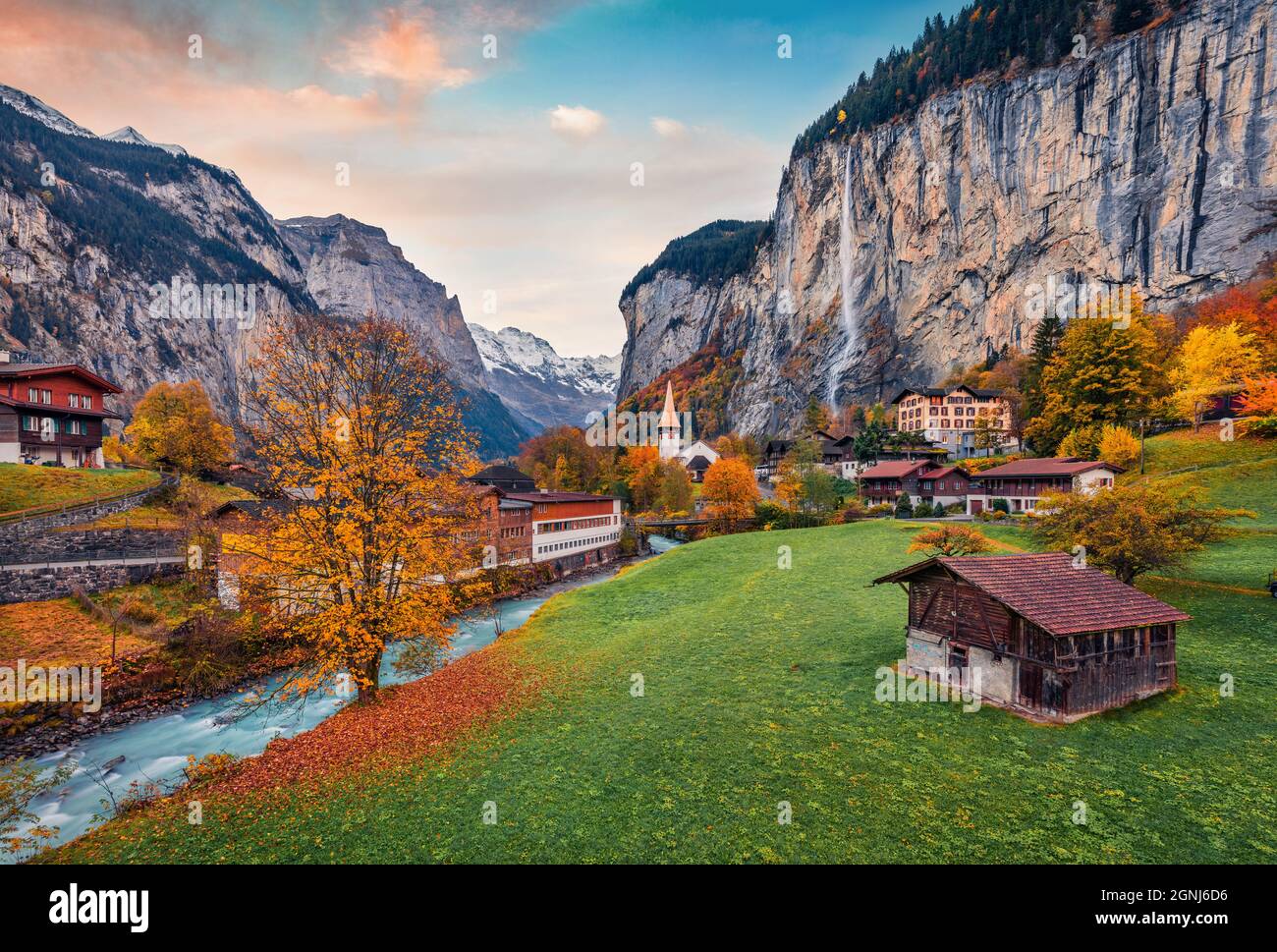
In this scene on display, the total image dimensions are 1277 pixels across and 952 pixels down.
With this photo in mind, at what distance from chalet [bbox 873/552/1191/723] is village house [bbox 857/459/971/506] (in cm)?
4748

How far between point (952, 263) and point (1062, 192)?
68.3 feet

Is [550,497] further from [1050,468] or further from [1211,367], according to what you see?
[1211,367]

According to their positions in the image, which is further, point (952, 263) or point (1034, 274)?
point (952, 263)

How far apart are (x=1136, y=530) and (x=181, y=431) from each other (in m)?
72.9

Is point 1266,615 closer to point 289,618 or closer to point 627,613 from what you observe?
point 627,613

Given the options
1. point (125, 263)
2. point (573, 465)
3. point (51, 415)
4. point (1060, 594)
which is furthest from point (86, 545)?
point (125, 263)

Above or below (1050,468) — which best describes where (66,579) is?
below

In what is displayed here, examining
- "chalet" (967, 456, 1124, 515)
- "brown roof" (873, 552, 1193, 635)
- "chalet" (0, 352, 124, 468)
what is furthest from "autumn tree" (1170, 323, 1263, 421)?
"chalet" (0, 352, 124, 468)

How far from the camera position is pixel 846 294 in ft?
471

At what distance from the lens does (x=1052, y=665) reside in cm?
1619

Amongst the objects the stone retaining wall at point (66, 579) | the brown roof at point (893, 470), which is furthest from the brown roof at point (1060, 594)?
the brown roof at point (893, 470)

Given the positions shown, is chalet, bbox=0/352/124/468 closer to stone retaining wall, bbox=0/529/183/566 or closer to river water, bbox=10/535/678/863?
stone retaining wall, bbox=0/529/183/566

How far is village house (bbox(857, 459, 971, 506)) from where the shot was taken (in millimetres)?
62281
